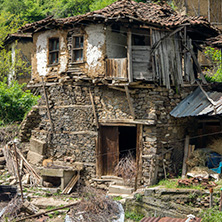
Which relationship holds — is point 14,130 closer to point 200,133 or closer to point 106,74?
point 106,74

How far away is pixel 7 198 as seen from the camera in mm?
13219

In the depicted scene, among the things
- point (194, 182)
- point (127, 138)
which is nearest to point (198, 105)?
point (194, 182)

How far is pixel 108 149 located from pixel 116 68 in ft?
11.3

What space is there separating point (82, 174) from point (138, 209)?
10.8ft

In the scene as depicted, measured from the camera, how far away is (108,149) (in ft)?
44.3

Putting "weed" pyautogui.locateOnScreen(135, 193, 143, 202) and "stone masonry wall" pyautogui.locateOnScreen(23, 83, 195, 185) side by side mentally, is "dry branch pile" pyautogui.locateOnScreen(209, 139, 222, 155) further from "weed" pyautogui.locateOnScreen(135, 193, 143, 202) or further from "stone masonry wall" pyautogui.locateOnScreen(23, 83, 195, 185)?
"weed" pyautogui.locateOnScreen(135, 193, 143, 202)

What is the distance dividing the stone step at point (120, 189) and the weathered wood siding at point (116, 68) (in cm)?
424

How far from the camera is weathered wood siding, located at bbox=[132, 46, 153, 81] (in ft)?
40.1

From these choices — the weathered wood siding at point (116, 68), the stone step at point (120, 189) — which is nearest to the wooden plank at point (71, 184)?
the stone step at point (120, 189)

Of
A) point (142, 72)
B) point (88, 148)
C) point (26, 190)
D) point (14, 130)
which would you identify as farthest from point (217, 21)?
point (26, 190)

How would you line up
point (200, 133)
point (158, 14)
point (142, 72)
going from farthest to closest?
point (200, 133), point (158, 14), point (142, 72)

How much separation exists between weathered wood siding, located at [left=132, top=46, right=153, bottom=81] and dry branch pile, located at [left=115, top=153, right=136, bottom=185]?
336 cm

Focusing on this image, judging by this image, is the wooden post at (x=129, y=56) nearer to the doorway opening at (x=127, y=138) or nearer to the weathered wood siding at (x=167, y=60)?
the weathered wood siding at (x=167, y=60)

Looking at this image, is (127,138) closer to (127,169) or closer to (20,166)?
(127,169)
